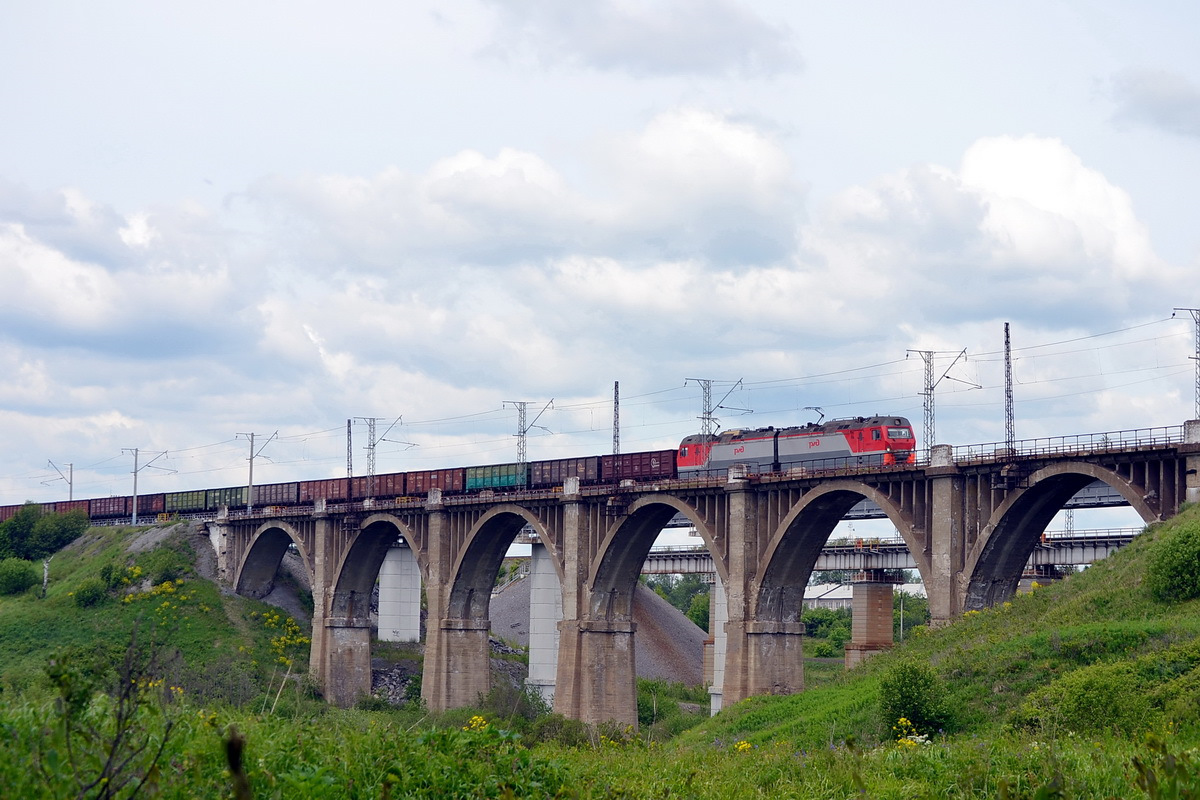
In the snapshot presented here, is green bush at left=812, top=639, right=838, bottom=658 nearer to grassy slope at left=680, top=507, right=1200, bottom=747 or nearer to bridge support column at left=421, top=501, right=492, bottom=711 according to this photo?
bridge support column at left=421, top=501, right=492, bottom=711

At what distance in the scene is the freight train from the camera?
192 feet

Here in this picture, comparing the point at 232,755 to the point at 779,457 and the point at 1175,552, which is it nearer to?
the point at 1175,552

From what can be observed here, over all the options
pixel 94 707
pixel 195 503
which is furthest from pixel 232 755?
pixel 195 503

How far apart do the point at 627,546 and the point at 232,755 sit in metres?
63.9

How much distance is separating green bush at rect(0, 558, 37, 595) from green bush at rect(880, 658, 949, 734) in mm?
84795

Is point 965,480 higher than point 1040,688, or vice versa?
point 965,480

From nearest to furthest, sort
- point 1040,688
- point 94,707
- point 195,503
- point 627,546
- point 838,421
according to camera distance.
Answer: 1. point 94,707
2. point 1040,688
3. point 838,421
4. point 627,546
5. point 195,503

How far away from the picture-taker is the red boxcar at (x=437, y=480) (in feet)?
273

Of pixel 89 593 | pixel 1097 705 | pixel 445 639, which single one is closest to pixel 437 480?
pixel 445 639

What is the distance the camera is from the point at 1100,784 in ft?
48.4

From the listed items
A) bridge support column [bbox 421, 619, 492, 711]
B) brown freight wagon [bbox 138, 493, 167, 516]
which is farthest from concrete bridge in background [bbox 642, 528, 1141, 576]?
brown freight wagon [bbox 138, 493, 167, 516]

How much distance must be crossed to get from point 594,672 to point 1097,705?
44645 mm

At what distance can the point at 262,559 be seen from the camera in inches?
3824

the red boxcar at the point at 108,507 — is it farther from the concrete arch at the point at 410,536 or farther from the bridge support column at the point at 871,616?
the bridge support column at the point at 871,616
